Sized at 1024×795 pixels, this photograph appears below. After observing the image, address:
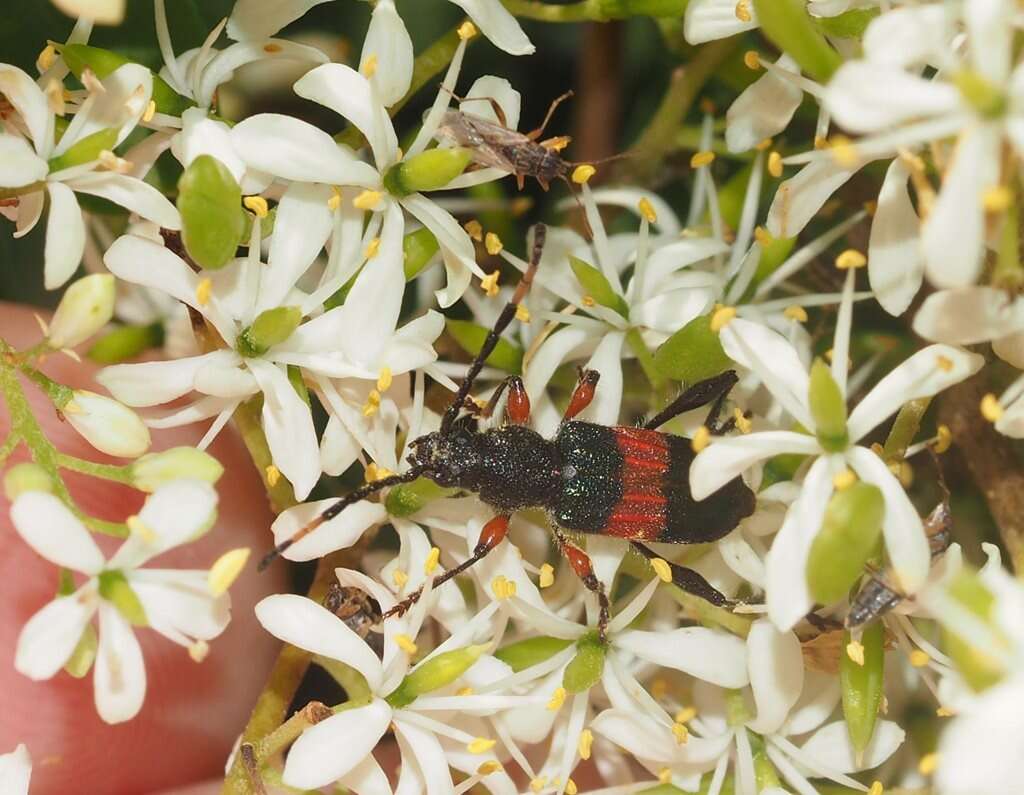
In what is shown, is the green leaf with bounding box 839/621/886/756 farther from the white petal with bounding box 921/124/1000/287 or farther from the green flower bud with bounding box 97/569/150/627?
the green flower bud with bounding box 97/569/150/627

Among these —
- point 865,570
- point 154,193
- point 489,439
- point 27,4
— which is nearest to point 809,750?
point 865,570

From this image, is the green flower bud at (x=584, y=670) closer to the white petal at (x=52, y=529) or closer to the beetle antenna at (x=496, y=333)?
→ the beetle antenna at (x=496, y=333)

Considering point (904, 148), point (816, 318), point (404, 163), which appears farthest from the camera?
point (816, 318)

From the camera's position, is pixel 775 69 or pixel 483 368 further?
pixel 483 368

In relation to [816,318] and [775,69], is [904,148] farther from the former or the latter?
[816,318]

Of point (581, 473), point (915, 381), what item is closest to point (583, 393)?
point (581, 473)

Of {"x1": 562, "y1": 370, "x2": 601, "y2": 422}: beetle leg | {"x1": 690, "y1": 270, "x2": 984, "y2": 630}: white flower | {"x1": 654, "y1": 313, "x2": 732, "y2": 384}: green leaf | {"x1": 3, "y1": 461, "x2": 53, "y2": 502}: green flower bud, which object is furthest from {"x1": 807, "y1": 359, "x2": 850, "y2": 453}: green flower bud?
{"x1": 3, "y1": 461, "x2": 53, "y2": 502}: green flower bud
